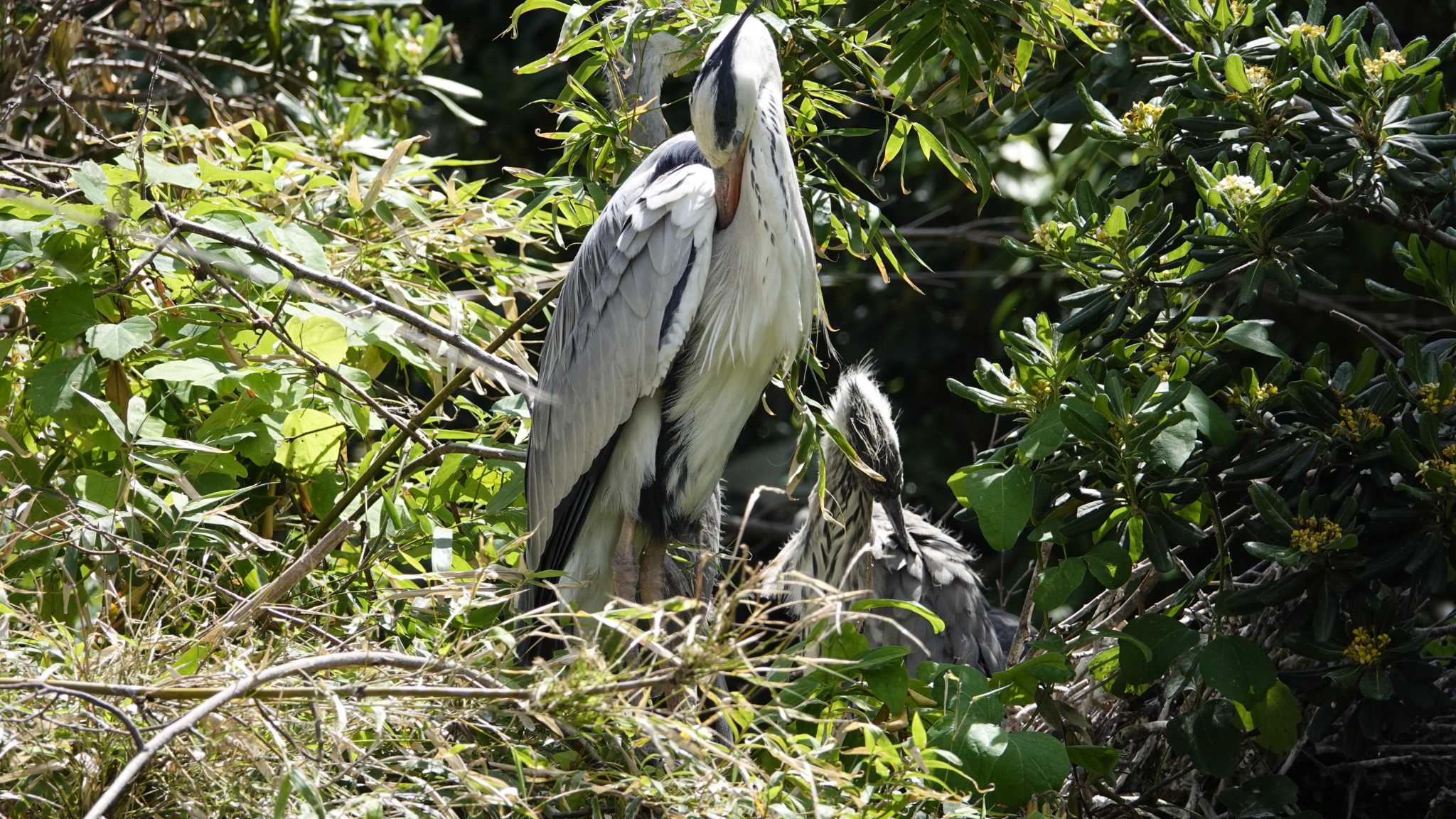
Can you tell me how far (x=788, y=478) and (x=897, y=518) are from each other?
1163mm

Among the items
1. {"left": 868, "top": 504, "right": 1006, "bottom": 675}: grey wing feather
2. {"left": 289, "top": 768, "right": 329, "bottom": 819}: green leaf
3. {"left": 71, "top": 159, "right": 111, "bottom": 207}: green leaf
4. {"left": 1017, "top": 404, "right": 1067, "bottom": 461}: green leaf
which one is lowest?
{"left": 868, "top": 504, "right": 1006, "bottom": 675}: grey wing feather

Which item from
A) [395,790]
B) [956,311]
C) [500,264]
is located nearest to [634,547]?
[500,264]

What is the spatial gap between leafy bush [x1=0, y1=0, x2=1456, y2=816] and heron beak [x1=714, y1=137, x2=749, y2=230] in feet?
0.76

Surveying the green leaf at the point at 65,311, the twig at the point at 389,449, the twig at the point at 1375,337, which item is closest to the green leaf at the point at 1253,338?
the twig at the point at 1375,337

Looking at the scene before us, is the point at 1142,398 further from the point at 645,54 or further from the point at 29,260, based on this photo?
the point at 29,260

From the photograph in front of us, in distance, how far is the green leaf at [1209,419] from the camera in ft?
6.77

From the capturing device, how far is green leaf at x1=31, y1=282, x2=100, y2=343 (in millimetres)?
2426

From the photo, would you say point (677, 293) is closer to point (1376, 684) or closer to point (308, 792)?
point (308, 792)

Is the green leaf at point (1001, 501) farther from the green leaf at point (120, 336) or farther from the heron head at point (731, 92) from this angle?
the green leaf at point (120, 336)

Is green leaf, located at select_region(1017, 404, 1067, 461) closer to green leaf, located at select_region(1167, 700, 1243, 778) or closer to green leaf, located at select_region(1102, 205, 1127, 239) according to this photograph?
green leaf, located at select_region(1102, 205, 1127, 239)

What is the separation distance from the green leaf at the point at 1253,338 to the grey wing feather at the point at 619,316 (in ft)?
2.91

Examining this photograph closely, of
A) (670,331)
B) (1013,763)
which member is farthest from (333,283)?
(1013,763)

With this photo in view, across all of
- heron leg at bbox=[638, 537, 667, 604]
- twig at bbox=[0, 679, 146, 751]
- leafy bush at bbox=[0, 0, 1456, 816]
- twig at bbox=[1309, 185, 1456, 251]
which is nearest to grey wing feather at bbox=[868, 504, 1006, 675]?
leafy bush at bbox=[0, 0, 1456, 816]

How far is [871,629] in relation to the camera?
11.6ft
